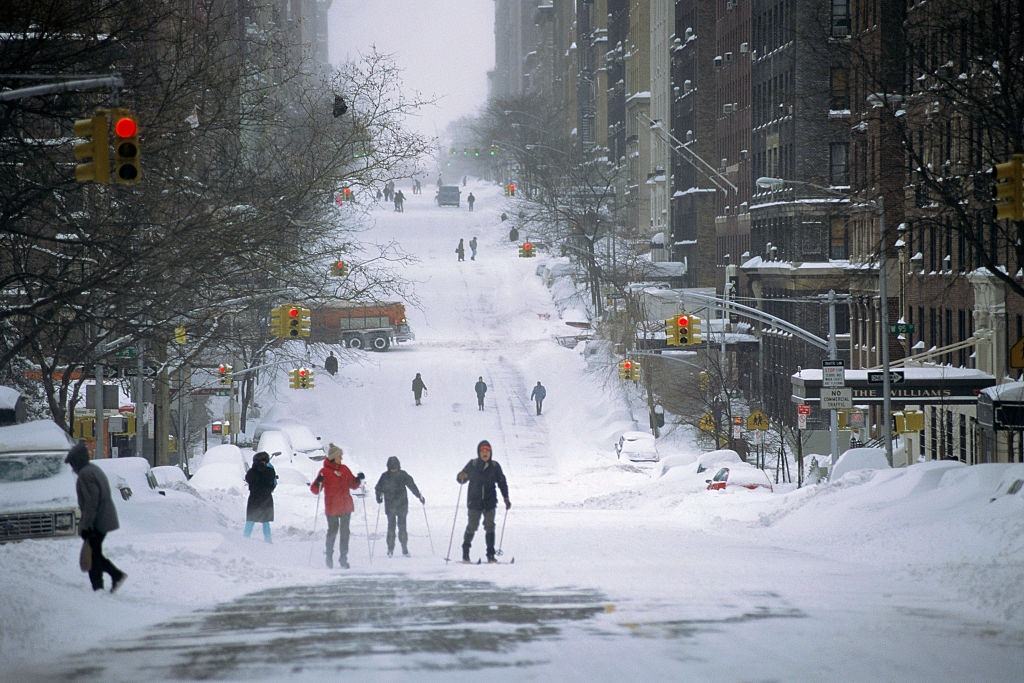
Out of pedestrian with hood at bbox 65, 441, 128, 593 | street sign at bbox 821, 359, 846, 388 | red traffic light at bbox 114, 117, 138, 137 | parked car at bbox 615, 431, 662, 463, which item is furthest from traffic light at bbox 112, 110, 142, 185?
parked car at bbox 615, 431, 662, 463

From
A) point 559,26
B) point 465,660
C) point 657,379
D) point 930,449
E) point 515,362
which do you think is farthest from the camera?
point 559,26

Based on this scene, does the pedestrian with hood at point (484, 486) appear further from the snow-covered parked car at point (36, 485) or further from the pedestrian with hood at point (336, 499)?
the snow-covered parked car at point (36, 485)

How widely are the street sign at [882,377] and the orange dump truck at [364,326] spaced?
44.2m

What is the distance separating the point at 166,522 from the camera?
25.5 meters

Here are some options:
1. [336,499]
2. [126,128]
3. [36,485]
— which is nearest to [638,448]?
[336,499]

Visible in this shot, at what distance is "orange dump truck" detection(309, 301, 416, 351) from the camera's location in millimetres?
87562

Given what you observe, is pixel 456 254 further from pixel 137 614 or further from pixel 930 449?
pixel 137 614

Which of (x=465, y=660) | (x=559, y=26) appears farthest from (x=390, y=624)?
(x=559, y=26)

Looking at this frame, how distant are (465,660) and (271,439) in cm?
4860

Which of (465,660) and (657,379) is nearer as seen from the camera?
(465,660)

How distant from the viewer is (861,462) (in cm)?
3772

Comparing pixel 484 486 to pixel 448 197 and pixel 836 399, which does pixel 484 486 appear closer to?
pixel 836 399

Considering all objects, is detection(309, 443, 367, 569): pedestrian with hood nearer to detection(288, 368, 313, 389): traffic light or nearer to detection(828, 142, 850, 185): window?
detection(288, 368, 313, 389): traffic light

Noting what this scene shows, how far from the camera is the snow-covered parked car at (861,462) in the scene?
3750cm
